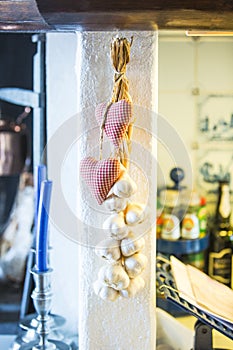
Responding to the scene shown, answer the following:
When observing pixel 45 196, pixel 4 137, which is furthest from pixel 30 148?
pixel 45 196

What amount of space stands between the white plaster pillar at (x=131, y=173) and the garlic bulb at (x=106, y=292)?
0.06 metres

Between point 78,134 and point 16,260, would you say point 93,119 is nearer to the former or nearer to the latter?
point 78,134

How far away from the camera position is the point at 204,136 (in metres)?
1.35

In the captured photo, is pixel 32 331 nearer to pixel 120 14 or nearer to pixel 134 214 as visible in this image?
pixel 134 214

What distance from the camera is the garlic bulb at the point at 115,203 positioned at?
2.48 ft

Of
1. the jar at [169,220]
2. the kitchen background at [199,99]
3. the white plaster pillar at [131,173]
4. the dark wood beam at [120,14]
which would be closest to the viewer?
the dark wood beam at [120,14]

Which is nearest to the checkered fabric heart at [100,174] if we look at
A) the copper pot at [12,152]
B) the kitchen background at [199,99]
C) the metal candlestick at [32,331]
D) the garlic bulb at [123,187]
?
the garlic bulb at [123,187]

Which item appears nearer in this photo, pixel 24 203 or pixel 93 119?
pixel 93 119

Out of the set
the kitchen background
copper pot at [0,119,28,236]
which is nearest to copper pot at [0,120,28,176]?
copper pot at [0,119,28,236]

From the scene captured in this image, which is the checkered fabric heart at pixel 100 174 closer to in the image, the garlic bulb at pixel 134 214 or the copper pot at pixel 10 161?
the garlic bulb at pixel 134 214

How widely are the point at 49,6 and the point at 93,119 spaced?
0.18 metres

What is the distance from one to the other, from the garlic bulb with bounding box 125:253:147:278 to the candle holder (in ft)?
0.56

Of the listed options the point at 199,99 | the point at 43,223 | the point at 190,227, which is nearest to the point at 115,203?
the point at 43,223

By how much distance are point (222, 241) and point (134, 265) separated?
1.81 feet
